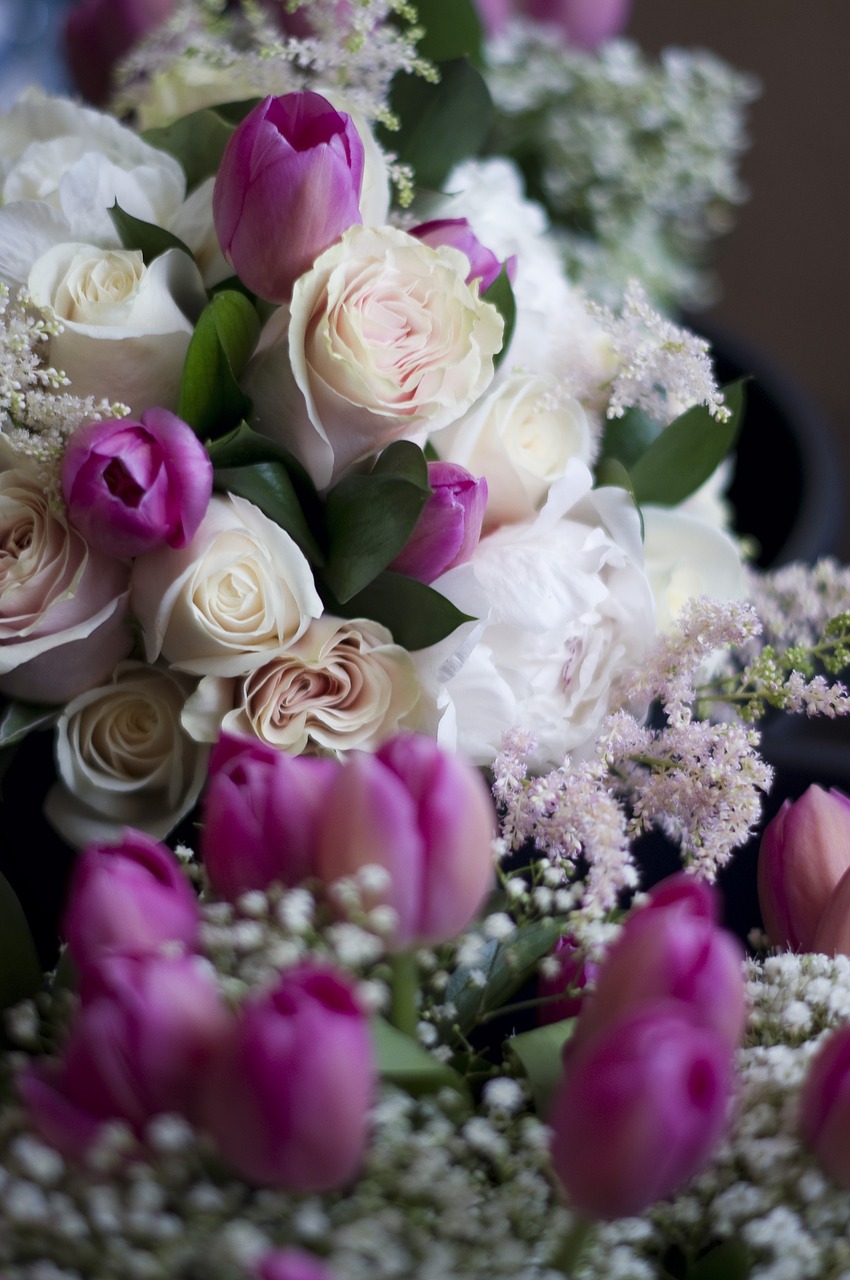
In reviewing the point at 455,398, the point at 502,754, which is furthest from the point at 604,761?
the point at 455,398

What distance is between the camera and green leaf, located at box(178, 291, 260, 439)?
0.46 meters

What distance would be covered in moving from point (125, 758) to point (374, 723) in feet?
0.32

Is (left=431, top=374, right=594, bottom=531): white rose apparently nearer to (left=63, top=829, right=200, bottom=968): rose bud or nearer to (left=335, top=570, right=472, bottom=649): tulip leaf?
(left=335, top=570, right=472, bottom=649): tulip leaf

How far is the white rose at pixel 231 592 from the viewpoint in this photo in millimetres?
446

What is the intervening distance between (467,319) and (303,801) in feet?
0.72

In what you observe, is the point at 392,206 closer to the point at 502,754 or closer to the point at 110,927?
the point at 502,754

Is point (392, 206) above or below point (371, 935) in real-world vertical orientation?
above

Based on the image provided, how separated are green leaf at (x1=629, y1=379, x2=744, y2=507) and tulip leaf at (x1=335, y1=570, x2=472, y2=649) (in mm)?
157

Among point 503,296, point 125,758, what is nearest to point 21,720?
point 125,758

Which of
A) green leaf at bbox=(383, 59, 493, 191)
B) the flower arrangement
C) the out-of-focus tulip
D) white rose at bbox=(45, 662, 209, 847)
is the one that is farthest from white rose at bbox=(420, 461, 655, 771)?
the out-of-focus tulip

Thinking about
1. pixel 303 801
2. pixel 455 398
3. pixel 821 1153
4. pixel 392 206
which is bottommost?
pixel 821 1153

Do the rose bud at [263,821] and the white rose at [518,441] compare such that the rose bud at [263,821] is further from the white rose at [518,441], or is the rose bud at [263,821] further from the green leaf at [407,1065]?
the white rose at [518,441]

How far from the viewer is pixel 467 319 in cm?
47

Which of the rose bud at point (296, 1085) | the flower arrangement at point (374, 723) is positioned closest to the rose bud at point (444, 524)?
the flower arrangement at point (374, 723)
